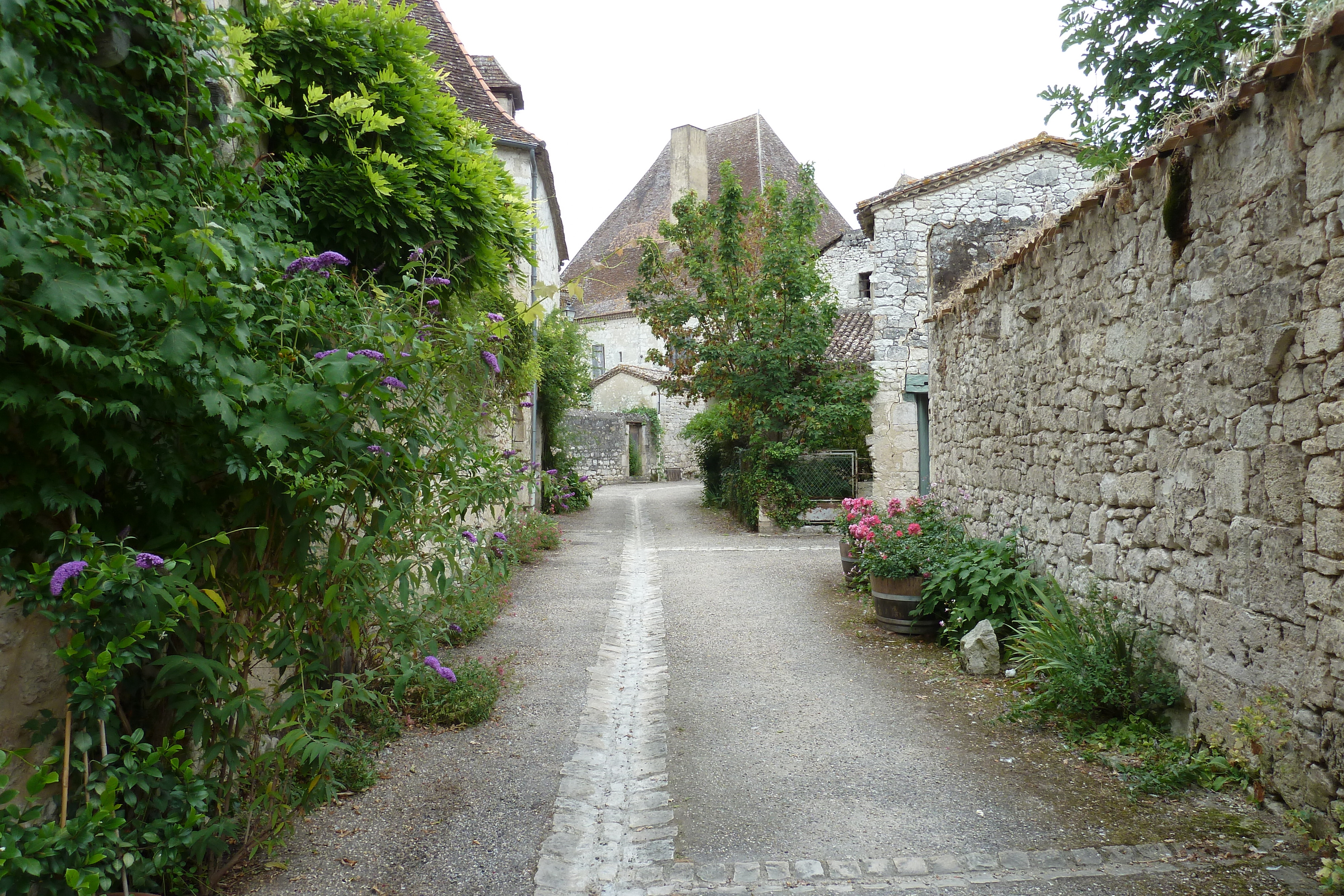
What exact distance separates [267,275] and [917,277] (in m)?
12.6

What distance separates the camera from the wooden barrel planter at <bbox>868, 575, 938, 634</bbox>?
6.51 metres

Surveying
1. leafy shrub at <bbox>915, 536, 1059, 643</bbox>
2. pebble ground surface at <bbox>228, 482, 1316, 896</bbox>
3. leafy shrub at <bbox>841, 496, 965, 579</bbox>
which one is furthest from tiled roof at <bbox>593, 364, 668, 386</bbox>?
pebble ground surface at <bbox>228, 482, 1316, 896</bbox>

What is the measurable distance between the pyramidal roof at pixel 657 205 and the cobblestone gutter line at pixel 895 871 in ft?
88.8

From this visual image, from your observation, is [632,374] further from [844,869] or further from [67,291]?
[67,291]

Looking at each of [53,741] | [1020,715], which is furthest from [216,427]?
[1020,715]

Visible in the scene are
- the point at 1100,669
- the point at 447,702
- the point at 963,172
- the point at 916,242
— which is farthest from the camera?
the point at 916,242

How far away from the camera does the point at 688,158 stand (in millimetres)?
31984

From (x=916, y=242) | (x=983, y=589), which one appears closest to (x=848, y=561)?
(x=983, y=589)

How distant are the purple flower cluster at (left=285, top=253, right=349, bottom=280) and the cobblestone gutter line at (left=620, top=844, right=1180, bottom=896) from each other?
2528mm

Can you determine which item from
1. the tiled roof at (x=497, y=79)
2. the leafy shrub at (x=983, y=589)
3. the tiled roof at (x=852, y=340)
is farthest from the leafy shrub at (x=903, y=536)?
Result: the tiled roof at (x=497, y=79)

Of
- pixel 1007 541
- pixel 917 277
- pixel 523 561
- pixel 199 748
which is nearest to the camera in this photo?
pixel 199 748

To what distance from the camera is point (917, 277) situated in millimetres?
14039

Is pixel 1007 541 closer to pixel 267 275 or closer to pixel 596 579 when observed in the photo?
pixel 596 579

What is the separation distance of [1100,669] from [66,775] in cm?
435
